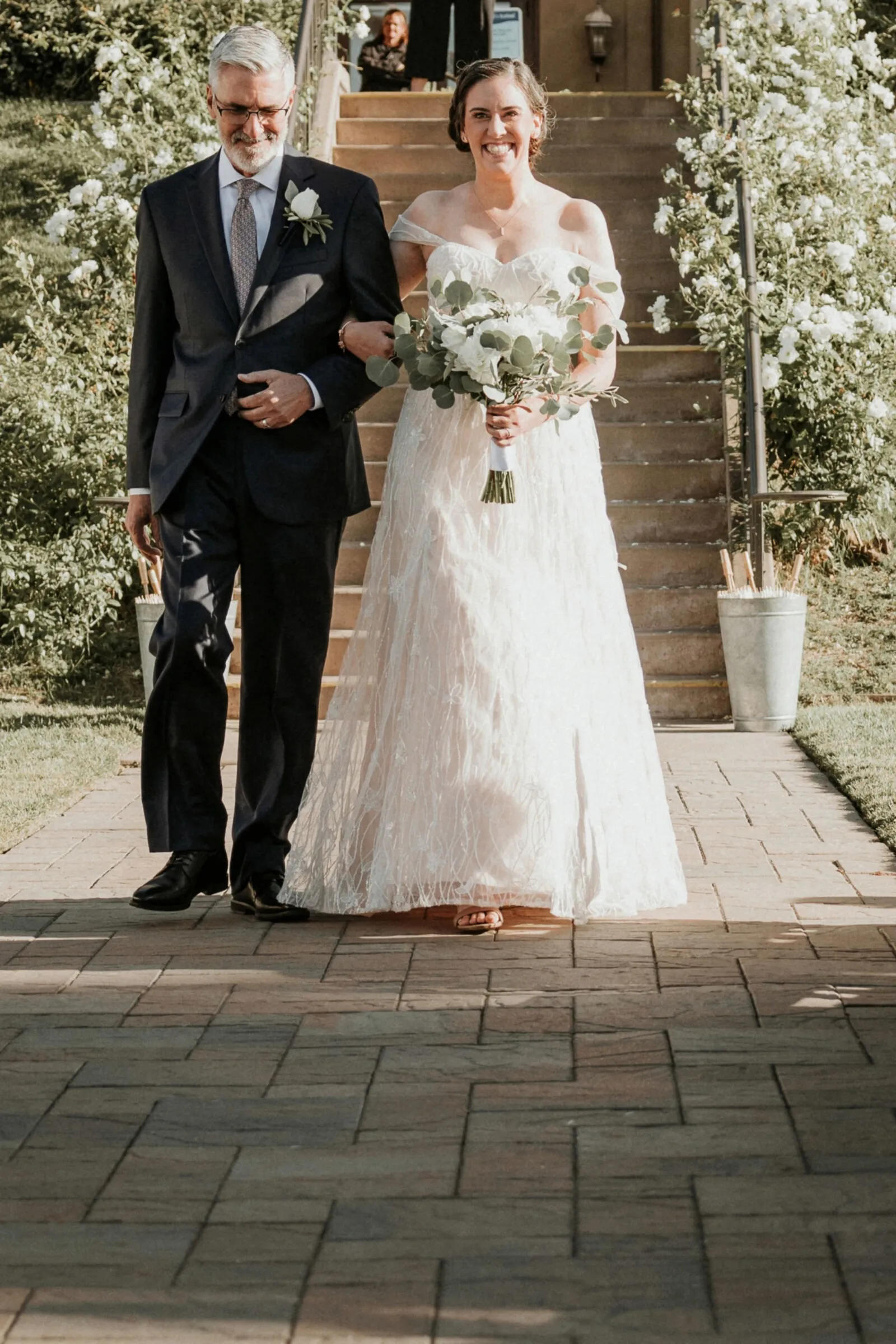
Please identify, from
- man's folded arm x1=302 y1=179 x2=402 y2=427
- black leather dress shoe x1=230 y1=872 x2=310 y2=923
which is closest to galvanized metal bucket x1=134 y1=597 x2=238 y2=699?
black leather dress shoe x1=230 y1=872 x2=310 y2=923

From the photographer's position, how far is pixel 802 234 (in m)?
9.50

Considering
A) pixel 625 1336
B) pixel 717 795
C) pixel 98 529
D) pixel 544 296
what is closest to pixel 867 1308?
pixel 625 1336

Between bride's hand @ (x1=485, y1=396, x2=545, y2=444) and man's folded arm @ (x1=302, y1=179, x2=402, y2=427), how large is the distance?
11.5 inches

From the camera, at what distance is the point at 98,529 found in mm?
9258

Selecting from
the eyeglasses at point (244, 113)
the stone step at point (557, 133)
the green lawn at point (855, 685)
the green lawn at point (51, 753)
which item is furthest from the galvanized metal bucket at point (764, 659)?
the stone step at point (557, 133)

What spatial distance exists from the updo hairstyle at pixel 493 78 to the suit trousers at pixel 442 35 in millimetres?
7353

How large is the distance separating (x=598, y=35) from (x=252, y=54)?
10937mm

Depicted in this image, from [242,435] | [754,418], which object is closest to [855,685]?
[754,418]

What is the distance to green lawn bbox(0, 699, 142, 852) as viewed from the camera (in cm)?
602

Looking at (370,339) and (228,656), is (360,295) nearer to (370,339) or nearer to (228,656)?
(370,339)

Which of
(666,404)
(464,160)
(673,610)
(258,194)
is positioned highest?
(464,160)

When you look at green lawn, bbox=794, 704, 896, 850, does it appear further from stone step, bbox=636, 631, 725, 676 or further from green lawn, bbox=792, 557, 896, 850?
stone step, bbox=636, 631, 725, 676

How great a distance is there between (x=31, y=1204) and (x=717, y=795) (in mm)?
3915

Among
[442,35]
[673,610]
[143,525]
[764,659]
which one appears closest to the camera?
[143,525]
